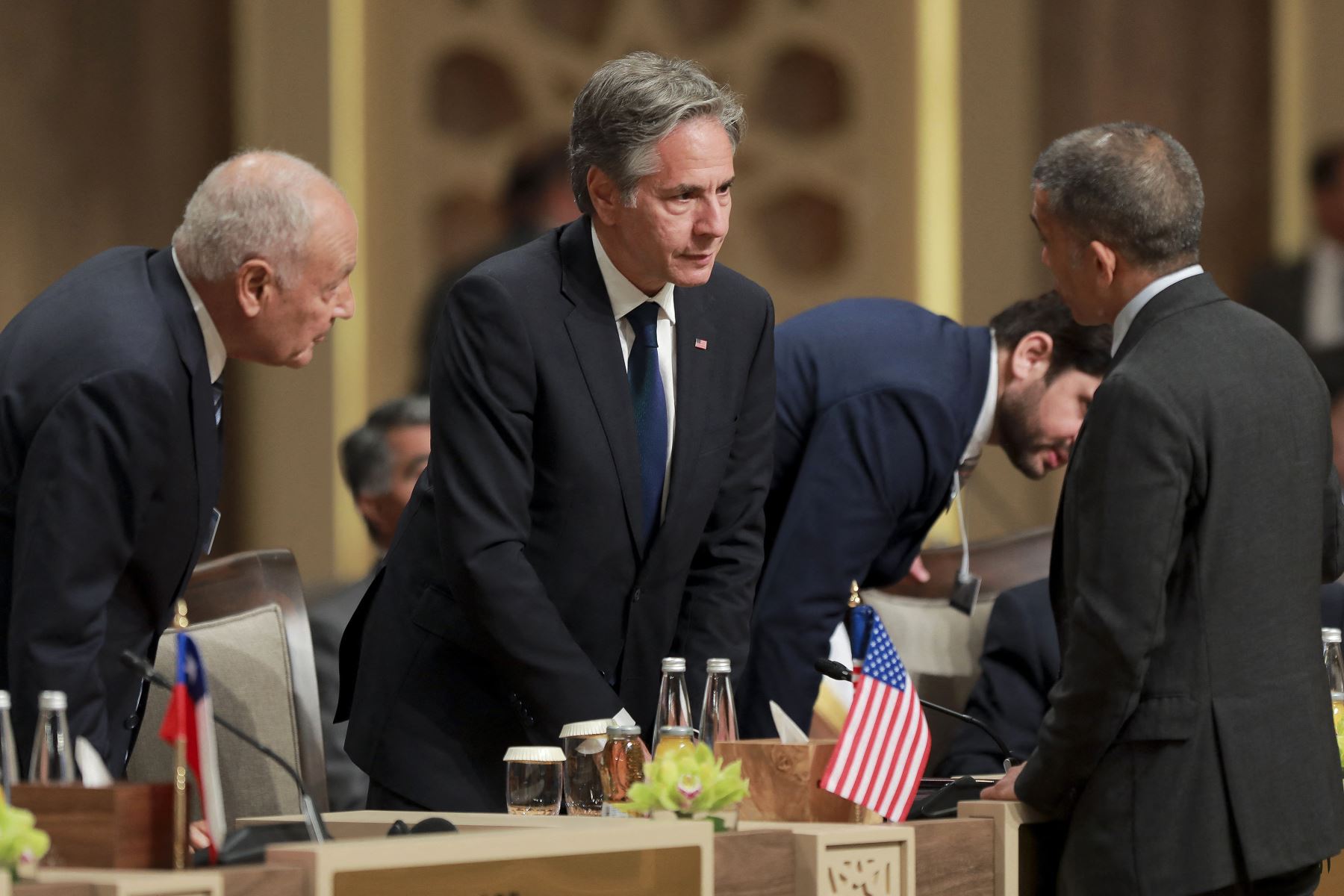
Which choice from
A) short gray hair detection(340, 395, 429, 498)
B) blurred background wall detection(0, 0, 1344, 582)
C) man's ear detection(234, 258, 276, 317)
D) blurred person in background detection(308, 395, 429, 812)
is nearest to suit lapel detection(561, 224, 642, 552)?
man's ear detection(234, 258, 276, 317)

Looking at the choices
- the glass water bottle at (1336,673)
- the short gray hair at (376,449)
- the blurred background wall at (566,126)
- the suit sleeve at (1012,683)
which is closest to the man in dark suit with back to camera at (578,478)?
the glass water bottle at (1336,673)

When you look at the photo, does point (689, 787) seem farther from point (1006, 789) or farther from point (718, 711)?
point (1006, 789)

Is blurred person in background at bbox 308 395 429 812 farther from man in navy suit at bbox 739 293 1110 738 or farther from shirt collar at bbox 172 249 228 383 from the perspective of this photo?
shirt collar at bbox 172 249 228 383

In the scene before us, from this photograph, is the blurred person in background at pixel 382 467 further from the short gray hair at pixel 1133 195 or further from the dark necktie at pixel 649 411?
the short gray hair at pixel 1133 195

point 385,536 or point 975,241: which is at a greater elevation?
point 975,241

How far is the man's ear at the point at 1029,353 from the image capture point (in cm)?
338

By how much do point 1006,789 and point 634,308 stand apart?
2.62 ft

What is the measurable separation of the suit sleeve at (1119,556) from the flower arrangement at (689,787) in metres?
0.45

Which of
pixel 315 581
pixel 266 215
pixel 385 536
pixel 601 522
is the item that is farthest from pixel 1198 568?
pixel 315 581

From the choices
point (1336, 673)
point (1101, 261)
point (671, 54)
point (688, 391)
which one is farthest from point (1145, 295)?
point (671, 54)

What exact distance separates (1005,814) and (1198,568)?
39 cm

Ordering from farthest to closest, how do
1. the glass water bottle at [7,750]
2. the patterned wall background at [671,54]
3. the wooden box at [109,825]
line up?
the patterned wall background at [671,54], the glass water bottle at [7,750], the wooden box at [109,825]

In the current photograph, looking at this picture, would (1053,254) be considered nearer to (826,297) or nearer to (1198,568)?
(1198,568)

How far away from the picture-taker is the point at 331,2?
5.59 metres
